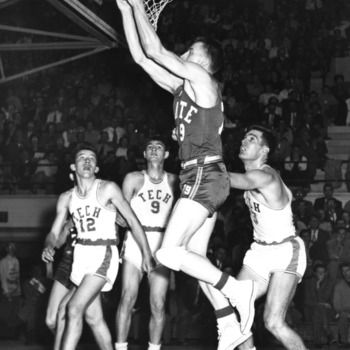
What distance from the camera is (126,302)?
9.52m

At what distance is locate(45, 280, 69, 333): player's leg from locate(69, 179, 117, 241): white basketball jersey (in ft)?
2.15

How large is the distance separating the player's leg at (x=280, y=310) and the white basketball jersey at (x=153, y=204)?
6.13 ft

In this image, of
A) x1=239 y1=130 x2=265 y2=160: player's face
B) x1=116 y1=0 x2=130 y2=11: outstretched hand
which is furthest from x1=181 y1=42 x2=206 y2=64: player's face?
x1=239 y1=130 x2=265 y2=160: player's face

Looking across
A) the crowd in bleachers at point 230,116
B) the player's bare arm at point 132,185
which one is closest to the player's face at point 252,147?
the player's bare arm at point 132,185

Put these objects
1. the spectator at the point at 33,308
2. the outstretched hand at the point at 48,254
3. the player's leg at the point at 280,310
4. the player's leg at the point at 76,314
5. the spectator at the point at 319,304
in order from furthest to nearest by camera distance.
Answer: the spectator at the point at 33,308 < the spectator at the point at 319,304 < the outstretched hand at the point at 48,254 < the player's leg at the point at 76,314 < the player's leg at the point at 280,310

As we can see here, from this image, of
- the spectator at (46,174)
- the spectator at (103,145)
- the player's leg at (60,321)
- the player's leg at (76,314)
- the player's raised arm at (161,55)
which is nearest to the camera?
the player's raised arm at (161,55)

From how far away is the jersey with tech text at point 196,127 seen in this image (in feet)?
25.0

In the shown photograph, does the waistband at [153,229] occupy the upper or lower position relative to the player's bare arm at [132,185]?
lower

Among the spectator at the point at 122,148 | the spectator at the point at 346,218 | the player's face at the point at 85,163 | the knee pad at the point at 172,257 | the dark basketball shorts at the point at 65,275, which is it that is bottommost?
the dark basketball shorts at the point at 65,275

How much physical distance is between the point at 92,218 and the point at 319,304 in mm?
4671

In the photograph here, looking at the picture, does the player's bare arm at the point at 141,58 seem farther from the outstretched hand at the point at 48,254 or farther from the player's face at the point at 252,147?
the outstretched hand at the point at 48,254

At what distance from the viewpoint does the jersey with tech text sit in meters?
7.61

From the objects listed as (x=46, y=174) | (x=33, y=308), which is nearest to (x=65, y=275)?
(x=33, y=308)

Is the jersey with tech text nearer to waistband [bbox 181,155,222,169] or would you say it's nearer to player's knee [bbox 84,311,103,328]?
waistband [bbox 181,155,222,169]
